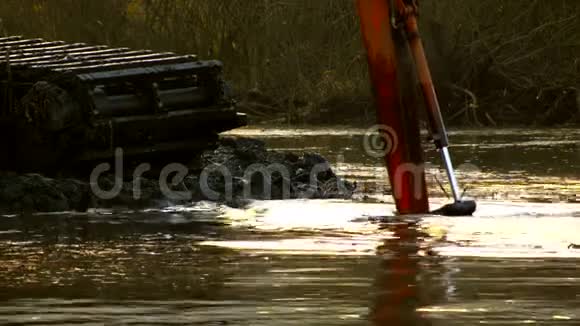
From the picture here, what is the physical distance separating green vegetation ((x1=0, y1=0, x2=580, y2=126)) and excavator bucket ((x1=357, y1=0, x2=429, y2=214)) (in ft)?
62.3

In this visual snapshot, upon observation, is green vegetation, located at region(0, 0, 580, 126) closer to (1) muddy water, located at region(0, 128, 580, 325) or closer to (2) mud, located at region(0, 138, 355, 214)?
(2) mud, located at region(0, 138, 355, 214)

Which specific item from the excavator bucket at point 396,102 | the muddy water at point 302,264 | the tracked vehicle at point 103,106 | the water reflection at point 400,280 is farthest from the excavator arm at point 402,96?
the tracked vehicle at point 103,106

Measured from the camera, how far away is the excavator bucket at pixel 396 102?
1570 centimetres

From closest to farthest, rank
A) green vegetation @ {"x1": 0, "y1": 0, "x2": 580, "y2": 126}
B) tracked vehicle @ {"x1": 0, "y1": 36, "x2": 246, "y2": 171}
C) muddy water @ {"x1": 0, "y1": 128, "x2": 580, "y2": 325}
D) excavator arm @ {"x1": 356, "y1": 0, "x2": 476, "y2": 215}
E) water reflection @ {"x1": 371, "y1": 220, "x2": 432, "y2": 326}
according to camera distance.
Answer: water reflection @ {"x1": 371, "y1": 220, "x2": 432, "y2": 326} < muddy water @ {"x1": 0, "y1": 128, "x2": 580, "y2": 325} < excavator arm @ {"x1": 356, "y1": 0, "x2": 476, "y2": 215} < tracked vehicle @ {"x1": 0, "y1": 36, "x2": 246, "y2": 171} < green vegetation @ {"x1": 0, "y1": 0, "x2": 580, "y2": 126}

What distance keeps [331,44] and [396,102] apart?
950 inches

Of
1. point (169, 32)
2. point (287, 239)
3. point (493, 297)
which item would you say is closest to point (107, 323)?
point (493, 297)

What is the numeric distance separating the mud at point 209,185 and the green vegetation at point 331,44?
15.0 m

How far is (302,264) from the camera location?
1154 cm

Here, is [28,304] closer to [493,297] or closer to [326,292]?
[326,292]

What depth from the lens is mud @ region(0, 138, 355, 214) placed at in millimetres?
17031

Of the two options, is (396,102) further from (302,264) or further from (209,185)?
(302,264)

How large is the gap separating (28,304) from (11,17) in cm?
3713

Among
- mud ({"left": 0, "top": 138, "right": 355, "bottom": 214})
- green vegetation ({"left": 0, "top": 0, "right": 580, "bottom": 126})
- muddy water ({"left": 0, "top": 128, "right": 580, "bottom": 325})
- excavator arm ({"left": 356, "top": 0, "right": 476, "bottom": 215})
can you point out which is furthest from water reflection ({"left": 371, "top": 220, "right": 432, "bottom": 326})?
green vegetation ({"left": 0, "top": 0, "right": 580, "bottom": 126})

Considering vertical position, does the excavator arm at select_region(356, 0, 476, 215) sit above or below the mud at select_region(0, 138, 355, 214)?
above
